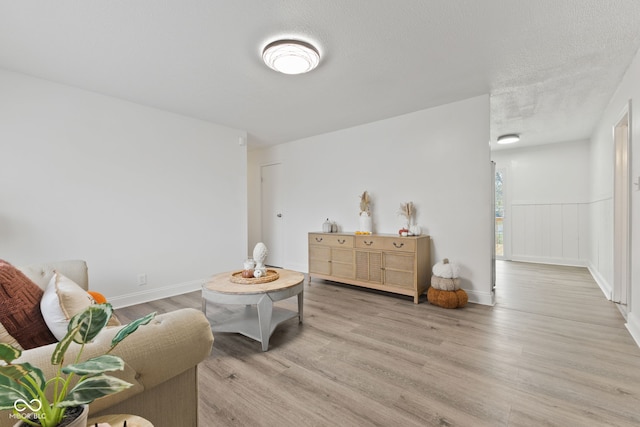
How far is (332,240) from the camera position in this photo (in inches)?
A: 157

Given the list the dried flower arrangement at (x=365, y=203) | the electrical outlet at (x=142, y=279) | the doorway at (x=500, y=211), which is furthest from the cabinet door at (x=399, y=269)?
the doorway at (x=500, y=211)

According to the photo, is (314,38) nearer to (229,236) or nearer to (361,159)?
Answer: (361,159)

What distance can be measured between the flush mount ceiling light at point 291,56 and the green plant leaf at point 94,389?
2210 millimetres

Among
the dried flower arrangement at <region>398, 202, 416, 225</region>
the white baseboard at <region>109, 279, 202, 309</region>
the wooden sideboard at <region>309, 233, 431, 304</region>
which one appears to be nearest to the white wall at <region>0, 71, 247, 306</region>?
the white baseboard at <region>109, 279, 202, 309</region>

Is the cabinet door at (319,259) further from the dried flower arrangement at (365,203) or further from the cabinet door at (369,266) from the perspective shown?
the dried flower arrangement at (365,203)

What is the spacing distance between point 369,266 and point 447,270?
0.92 metres

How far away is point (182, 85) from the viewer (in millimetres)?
2838

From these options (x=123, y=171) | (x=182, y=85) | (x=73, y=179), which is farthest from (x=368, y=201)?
(x=73, y=179)

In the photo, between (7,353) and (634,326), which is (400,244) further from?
(7,353)

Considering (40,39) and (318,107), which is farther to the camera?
(318,107)

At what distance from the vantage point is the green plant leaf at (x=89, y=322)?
0.56 metres

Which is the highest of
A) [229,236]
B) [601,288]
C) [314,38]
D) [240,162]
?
[314,38]

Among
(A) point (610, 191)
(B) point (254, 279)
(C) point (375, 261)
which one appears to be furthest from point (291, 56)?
(A) point (610, 191)

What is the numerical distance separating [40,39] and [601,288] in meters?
6.31
